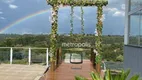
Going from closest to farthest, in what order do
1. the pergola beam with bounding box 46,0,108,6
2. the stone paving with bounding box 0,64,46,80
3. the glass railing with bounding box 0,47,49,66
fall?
the pergola beam with bounding box 46,0,108,6
the stone paving with bounding box 0,64,46,80
the glass railing with bounding box 0,47,49,66

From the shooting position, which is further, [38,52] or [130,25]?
[38,52]

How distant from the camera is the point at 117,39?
1938 centimetres

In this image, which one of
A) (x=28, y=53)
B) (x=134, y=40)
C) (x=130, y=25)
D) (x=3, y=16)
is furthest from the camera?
(x=3, y=16)

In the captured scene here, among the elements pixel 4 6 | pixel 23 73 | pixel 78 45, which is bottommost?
pixel 23 73

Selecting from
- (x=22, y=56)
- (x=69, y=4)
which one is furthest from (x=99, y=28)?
(x=22, y=56)

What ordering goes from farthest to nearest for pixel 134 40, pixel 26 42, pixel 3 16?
pixel 3 16 < pixel 26 42 < pixel 134 40

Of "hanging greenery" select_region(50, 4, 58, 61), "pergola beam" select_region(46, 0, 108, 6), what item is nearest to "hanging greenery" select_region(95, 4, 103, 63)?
"pergola beam" select_region(46, 0, 108, 6)

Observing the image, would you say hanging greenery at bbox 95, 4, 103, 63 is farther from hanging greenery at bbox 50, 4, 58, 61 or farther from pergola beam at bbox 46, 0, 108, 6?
hanging greenery at bbox 50, 4, 58, 61

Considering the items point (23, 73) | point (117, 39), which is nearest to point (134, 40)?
point (23, 73)

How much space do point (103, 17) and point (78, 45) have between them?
1.95m

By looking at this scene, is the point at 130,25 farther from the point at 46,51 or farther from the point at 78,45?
the point at 46,51

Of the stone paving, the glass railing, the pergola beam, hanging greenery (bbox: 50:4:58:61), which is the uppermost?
the pergola beam

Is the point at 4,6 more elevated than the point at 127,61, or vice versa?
the point at 4,6

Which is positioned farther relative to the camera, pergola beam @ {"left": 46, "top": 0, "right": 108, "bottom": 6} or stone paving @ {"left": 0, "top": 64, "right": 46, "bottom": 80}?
stone paving @ {"left": 0, "top": 64, "right": 46, "bottom": 80}
